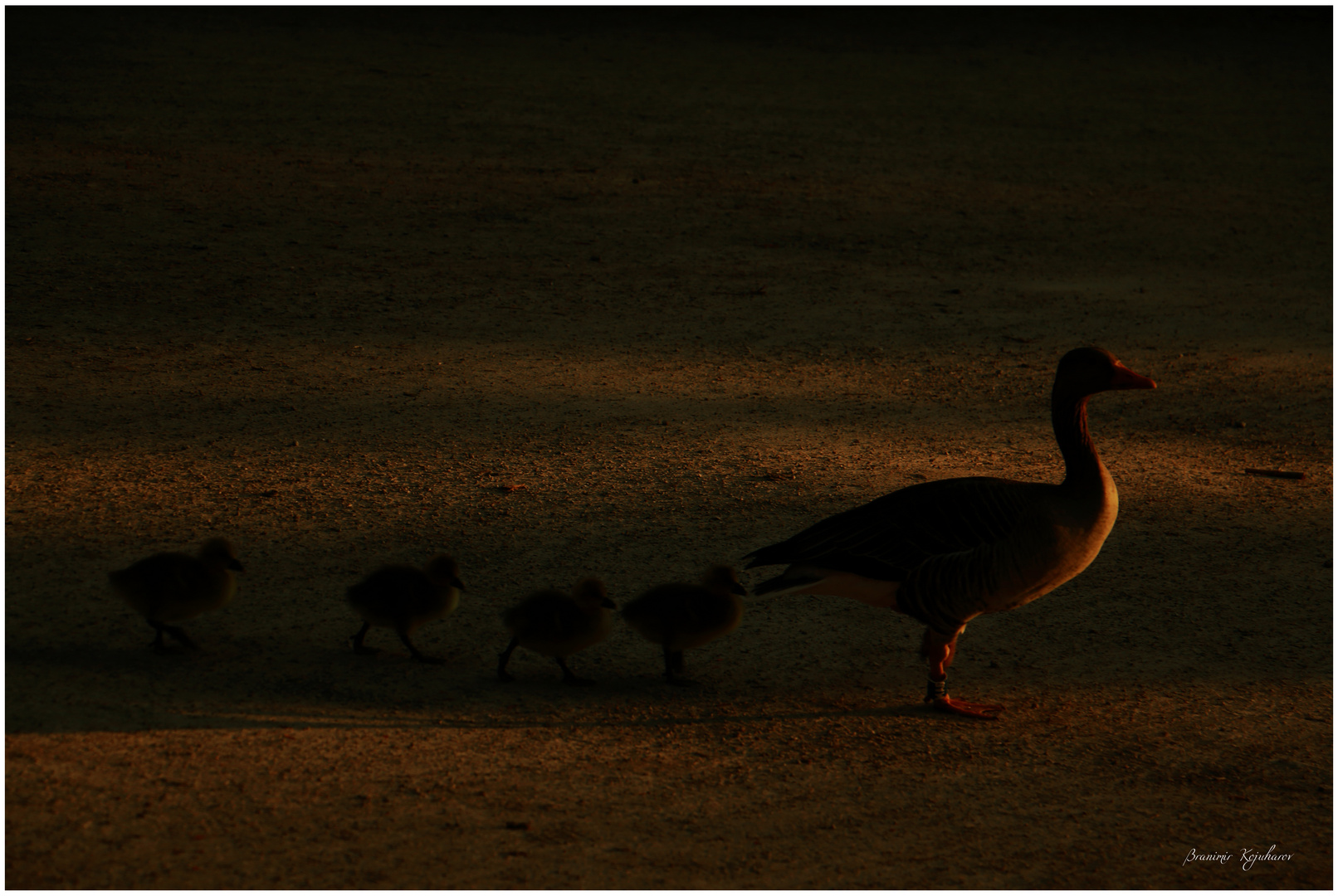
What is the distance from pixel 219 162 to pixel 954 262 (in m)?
5.99

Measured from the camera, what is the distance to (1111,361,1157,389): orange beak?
13.2ft

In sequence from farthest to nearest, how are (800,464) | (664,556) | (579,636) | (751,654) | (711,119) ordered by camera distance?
(711,119), (800,464), (664,556), (751,654), (579,636)

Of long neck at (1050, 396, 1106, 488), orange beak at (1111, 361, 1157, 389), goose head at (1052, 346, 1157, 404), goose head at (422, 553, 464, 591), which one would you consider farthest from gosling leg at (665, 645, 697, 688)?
orange beak at (1111, 361, 1157, 389)

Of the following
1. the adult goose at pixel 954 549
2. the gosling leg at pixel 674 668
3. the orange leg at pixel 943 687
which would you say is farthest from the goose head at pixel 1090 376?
the gosling leg at pixel 674 668

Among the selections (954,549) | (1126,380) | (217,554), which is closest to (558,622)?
(217,554)

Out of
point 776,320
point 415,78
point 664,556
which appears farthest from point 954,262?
point 415,78

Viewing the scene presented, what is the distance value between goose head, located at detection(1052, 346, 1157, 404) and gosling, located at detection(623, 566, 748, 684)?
1.33 meters

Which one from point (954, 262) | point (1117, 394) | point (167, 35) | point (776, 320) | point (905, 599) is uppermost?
point (167, 35)

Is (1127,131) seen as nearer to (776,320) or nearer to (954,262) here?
(954,262)

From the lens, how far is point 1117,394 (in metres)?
7.14

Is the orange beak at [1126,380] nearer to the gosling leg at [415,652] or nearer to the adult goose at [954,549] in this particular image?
the adult goose at [954,549]

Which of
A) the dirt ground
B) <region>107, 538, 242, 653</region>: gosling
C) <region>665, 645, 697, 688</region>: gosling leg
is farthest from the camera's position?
→ <region>665, 645, 697, 688</region>: gosling leg

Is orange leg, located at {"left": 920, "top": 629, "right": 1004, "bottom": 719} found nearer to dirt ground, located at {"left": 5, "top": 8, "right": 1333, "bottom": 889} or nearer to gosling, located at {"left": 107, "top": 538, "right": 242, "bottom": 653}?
dirt ground, located at {"left": 5, "top": 8, "right": 1333, "bottom": 889}

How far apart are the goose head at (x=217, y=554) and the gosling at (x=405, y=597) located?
0.42 metres
